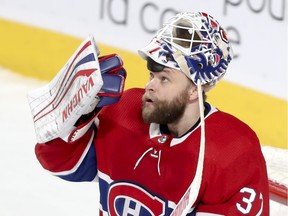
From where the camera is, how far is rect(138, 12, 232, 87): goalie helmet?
1721mm

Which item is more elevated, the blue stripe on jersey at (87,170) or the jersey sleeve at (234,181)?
the jersey sleeve at (234,181)

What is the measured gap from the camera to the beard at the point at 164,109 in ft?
5.71

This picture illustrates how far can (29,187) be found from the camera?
300cm

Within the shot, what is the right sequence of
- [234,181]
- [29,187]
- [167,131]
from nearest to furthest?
[234,181] < [167,131] < [29,187]

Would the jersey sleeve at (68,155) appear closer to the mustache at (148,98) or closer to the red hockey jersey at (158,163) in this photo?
the red hockey jersey at (158,163)

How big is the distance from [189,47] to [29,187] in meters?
1.42

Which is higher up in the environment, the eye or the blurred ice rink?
the eye

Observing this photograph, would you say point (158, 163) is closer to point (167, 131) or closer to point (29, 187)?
point (167, 131)

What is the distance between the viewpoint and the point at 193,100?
177cm

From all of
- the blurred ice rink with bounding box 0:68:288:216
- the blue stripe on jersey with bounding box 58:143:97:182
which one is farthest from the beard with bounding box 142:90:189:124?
the blurred ice rink with bounding box 0:68:288:216

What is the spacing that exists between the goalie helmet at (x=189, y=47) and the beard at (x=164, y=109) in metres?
0.05

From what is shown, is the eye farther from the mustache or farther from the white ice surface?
the white ice surface

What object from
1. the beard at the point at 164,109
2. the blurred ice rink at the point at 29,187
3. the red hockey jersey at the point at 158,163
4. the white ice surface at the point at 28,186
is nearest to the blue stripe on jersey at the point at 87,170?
the red hockey jersey at the point at 158,163

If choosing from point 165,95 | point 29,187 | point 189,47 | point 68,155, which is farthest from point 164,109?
point 29,187
